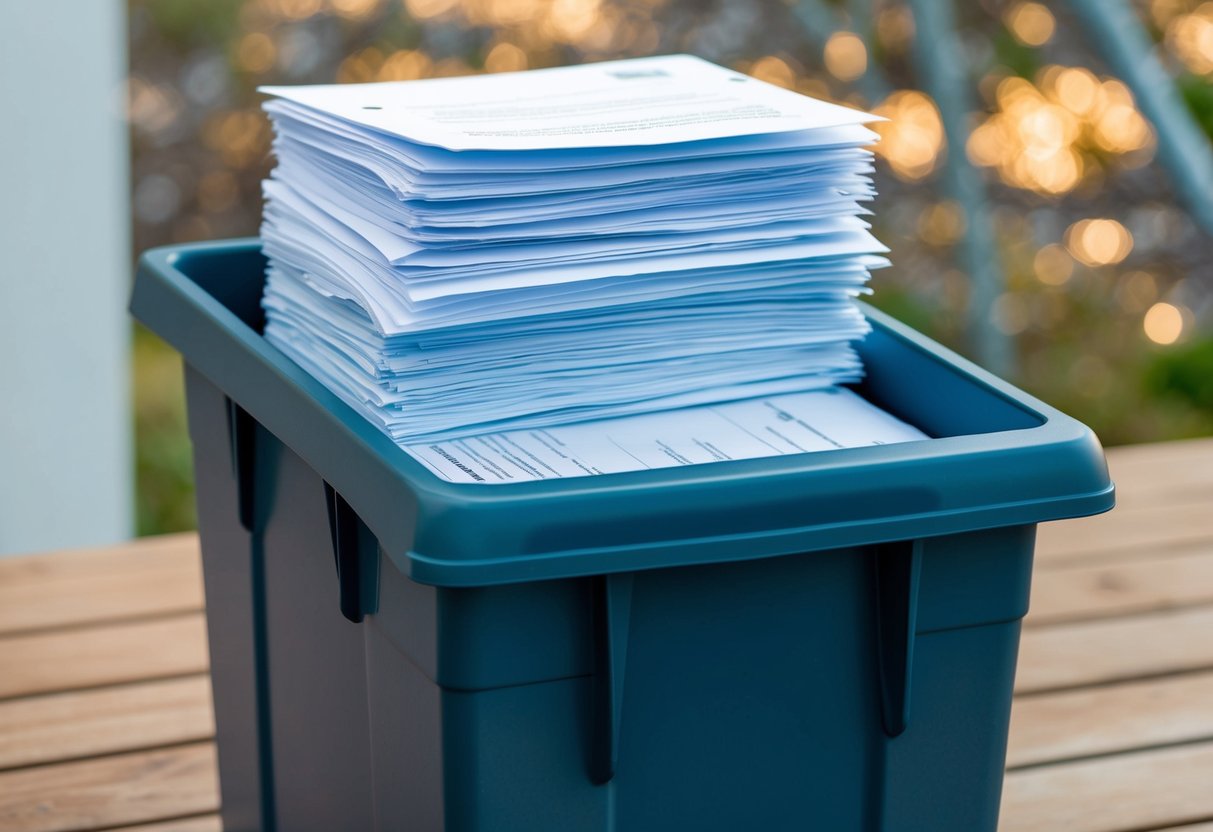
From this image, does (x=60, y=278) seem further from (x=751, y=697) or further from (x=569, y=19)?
(x=569, y=19)

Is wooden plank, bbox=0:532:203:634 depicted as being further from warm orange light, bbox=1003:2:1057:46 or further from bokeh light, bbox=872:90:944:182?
warm orange light, bbox=1003:2:1057:46

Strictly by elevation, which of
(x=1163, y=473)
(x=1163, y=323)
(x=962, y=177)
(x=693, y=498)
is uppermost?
(x=693, y=498)

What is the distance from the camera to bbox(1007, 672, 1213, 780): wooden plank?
1.43m

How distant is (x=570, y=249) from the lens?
0.89 metres

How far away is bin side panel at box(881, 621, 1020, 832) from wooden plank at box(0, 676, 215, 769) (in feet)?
2.51

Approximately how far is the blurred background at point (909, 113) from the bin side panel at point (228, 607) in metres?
2.67

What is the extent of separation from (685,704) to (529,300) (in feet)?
0.80

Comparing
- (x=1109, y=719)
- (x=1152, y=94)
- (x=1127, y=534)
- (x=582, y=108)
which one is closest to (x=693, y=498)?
(x=582, y=108)

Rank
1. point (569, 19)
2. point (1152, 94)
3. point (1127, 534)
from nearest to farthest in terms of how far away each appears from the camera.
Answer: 1. point (1127, 534)
2. point (1152, 94)
3. point (569, 19)

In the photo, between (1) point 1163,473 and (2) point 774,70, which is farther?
(2) point 774,70

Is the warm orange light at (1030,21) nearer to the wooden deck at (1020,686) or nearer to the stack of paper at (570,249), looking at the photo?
the wooden deck at (1020,686)

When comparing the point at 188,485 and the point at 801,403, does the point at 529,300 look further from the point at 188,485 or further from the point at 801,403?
the point at 188,485

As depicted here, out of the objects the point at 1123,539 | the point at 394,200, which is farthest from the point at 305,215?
the point at 1123,539

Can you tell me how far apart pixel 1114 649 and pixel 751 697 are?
0.90m
